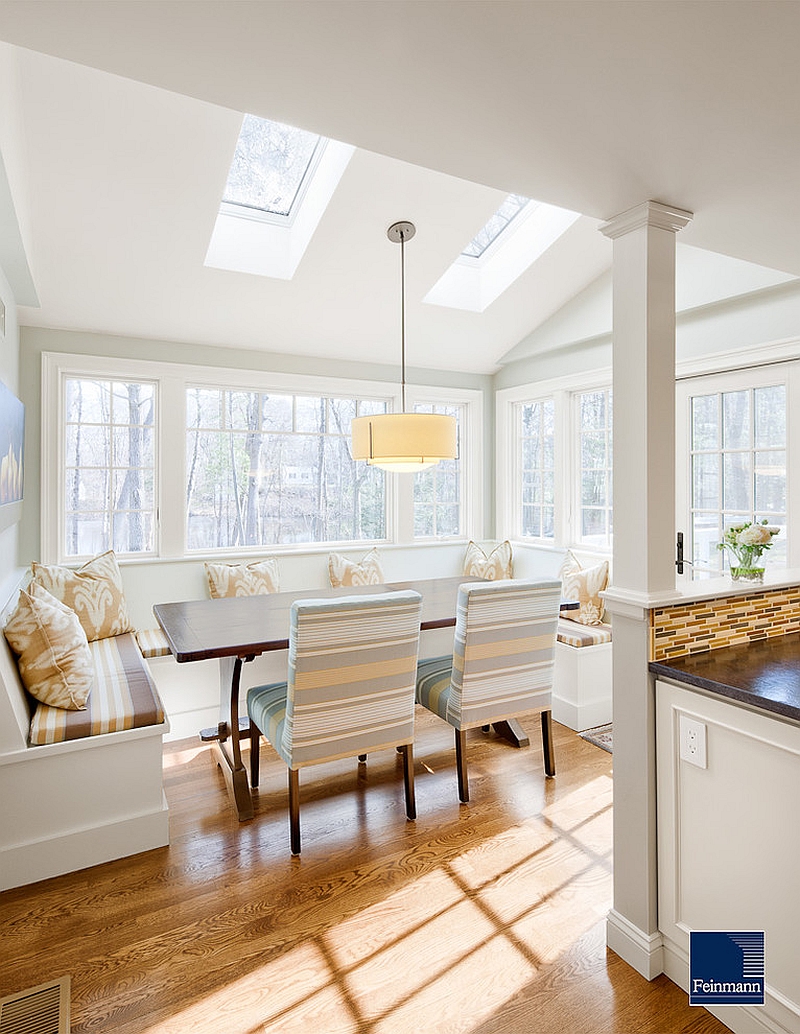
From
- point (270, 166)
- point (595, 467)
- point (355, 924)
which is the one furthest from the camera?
point (595, 467)

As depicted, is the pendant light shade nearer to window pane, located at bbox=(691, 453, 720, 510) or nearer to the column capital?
the column capital

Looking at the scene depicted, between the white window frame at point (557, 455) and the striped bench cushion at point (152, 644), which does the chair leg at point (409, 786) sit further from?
the white window frame at point (557, 455)

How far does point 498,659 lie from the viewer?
273 cm

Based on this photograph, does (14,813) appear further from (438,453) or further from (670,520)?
(670,520)

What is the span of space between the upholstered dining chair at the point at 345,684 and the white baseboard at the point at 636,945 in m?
0.95

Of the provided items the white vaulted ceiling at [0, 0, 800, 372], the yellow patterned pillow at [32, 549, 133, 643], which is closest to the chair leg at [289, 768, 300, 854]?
the yellow patterned pillow at [32, 549, 133, 643]

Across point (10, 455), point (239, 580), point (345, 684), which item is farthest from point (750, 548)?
point (10, 455)

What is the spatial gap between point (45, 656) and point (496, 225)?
12.1 ft

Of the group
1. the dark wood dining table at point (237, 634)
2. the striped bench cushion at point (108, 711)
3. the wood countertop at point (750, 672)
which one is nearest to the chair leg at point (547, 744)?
the dark wood dining table at point (237, 634)

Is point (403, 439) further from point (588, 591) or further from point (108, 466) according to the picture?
point (108, 466)

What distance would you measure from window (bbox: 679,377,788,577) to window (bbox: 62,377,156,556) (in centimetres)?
347

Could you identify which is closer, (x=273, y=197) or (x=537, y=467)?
(x=273, y=197)

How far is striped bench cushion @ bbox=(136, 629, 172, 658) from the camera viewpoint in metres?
3.44

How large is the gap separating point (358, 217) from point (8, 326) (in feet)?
6.38
